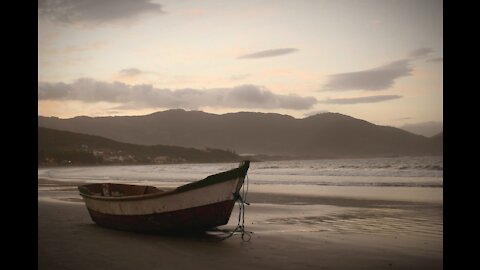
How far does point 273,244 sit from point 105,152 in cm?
9878

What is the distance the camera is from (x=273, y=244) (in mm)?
8289

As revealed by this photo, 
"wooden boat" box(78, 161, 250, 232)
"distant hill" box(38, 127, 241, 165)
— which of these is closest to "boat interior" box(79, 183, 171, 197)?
"wooden boat" box(78, 161, 250, 232)

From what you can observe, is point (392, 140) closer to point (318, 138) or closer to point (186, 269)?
point (318, 138)

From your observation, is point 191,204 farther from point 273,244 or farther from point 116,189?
point 116,189

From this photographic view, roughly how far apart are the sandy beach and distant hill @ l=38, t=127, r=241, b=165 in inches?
3124

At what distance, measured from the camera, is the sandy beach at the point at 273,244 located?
6.89 m

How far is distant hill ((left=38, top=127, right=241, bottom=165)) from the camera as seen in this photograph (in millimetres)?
90000

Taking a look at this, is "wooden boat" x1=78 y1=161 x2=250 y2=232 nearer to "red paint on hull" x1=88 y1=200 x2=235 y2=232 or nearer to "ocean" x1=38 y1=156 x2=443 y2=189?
"red paint on hull" x1=88 y1=200 x2=235 y2=232

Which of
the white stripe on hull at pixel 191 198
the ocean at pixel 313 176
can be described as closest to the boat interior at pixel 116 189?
the white stripe on hull at pixel 191 198

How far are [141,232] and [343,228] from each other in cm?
460

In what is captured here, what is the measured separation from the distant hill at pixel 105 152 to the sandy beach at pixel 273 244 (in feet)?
260

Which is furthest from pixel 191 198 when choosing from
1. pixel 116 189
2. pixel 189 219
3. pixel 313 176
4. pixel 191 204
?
pixel 313 176
